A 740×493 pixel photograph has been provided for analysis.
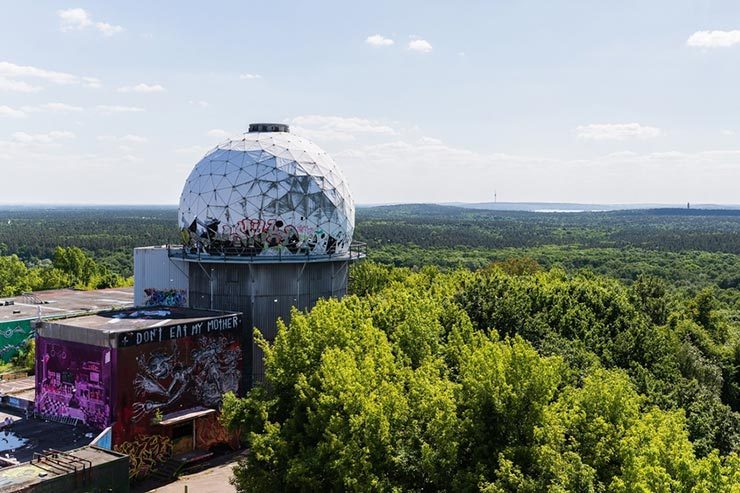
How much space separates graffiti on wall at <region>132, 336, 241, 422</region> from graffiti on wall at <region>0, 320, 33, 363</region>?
82.0ft

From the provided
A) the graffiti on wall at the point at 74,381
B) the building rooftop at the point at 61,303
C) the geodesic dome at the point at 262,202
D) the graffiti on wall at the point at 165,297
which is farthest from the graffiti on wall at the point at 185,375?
the building rooftop at the point at 61,303

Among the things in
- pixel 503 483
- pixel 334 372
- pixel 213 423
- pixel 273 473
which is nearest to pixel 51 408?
pixel 213 423

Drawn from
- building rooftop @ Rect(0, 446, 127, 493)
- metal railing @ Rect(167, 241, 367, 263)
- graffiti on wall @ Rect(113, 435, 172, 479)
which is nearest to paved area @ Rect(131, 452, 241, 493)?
graffiti on wall @ Rect(113, 435, 172, 479)

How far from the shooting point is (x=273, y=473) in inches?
963

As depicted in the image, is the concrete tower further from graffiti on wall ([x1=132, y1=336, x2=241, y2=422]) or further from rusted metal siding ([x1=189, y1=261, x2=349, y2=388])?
graffiti on wall ([x1=132, y1=336, x2=241, y2=422])

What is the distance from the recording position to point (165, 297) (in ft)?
139

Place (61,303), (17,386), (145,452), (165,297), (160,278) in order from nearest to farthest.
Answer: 1. (145,452)
2. (17,386)
3. (165,297)
4. (160,278)
5. (61,303)

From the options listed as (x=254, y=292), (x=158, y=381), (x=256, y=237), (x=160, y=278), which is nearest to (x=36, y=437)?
(x=158, y=381)

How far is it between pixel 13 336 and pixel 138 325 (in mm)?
24466

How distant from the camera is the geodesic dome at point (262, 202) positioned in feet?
127

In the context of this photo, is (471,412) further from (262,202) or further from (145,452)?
(262,202)

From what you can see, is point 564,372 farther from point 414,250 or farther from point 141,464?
point 414,250

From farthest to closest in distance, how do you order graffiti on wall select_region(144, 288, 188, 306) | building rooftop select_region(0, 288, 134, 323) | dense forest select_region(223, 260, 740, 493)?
building rooftop select_region(0, 288, 134, 323), graffiti on wall select_region(144, 288, 188, 306), dense forest select_region(223, 260, 740, 493)

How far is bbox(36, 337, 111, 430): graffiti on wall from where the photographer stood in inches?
1192
